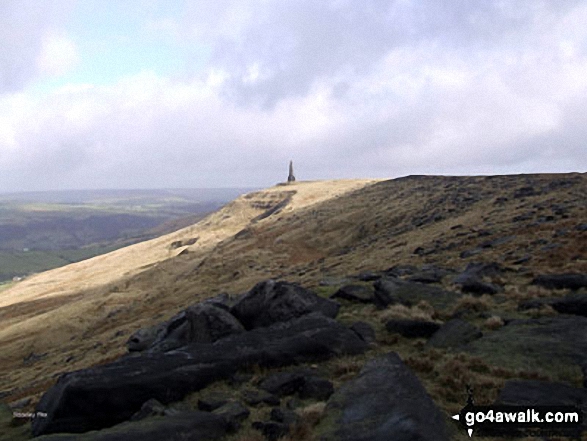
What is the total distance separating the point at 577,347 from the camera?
1415 centimetres

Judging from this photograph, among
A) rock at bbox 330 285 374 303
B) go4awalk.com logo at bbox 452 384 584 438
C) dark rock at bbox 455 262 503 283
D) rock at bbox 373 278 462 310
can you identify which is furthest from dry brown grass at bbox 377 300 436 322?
go4awalk.com logo at bbox 452 384 584 438

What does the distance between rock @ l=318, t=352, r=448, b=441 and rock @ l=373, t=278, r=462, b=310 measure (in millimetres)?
8355

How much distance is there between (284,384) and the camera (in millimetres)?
13680

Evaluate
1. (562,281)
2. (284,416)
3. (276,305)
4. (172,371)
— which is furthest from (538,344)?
(172,371)

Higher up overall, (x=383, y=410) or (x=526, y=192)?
(x=526, y=192)

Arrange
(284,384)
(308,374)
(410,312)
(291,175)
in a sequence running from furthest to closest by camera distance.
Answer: (291,175) < (410,312) < (308,374) < (284,384)

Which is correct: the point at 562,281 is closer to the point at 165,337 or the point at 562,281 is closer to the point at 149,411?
the point at 149,411

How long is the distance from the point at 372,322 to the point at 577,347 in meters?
7.91

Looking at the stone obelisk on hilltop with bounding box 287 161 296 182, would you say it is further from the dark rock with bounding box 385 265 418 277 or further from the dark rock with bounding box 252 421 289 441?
the dark rock with bounding box 252 421 289 441

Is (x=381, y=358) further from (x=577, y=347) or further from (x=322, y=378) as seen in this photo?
(x=577, y=347)

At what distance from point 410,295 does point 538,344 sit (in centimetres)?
745

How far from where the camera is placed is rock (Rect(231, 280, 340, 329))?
68.7ft

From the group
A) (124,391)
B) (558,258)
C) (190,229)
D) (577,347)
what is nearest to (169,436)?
(124,391)

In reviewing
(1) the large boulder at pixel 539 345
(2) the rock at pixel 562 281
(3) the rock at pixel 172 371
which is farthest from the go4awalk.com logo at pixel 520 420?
(2) the rock at pixel 562 281
